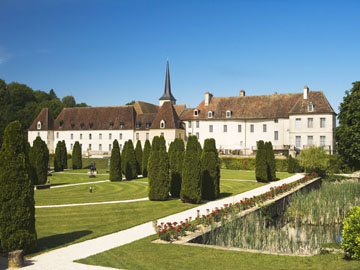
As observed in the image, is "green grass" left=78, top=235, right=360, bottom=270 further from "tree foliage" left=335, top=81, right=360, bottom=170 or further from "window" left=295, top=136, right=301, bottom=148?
"window" left=295, top=136, right=301, bottom=148

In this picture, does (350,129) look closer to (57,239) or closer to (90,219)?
(90,219)

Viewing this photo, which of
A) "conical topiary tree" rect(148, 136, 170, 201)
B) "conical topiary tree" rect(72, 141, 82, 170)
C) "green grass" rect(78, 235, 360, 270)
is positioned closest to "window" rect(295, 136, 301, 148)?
"conical topiary tree" rect(72, 141, 82, 170)

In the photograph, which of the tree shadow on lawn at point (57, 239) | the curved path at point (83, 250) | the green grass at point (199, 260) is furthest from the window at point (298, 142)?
the tree shadow on lawn at point (57, 239)

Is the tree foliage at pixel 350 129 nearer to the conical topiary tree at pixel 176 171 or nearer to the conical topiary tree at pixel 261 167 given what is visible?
the conical topiary tree at pixel 261 167

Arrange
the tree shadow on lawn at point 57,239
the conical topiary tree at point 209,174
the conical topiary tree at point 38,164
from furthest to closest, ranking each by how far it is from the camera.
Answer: the conical topiary tree at point 38,164, the conical topiary tree at point 209,174, the tree shadow on lawn at point 57,239

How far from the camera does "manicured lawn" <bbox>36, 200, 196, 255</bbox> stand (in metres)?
11.5

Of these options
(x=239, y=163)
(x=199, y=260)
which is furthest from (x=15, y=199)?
(x=239, y=163)

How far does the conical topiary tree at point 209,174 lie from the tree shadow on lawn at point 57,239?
930 centimetres

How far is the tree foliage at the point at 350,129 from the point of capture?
3394 centimetres

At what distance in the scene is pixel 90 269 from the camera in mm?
8258

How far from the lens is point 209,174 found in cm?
2036

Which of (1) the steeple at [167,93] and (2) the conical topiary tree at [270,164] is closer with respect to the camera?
(2) the conical topiary tree at [270,164]

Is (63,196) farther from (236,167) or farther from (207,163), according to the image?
(236,167)

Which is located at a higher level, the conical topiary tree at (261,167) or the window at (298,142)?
the window at (298,142)
